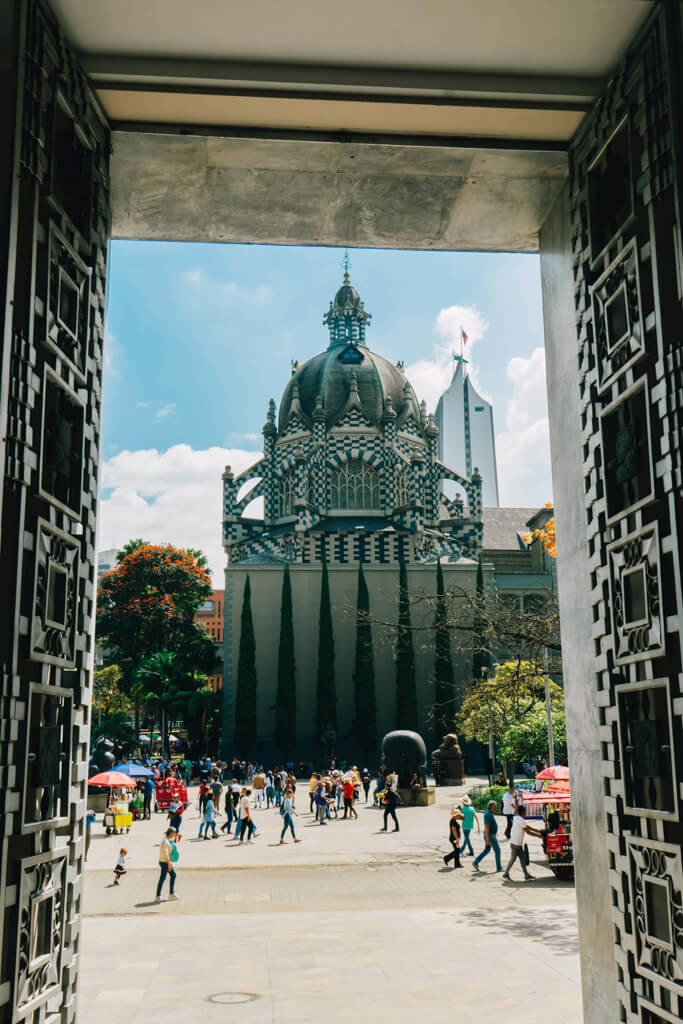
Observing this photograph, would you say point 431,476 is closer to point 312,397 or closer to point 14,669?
point 312,397

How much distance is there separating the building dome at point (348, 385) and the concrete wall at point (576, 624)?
173 feet

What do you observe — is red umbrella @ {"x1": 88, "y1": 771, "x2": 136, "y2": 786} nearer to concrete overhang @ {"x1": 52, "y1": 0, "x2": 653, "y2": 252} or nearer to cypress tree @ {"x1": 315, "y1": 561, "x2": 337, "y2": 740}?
concrete overhang @ {"x1": 52, "y1": 0, "x2": 653, "y2": 252}

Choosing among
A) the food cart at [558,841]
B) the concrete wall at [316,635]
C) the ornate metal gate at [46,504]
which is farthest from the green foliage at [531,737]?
the ornate metal gate at [46,504]

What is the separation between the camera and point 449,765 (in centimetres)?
3959

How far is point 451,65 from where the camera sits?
19.5 ft

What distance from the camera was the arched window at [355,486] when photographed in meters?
58.4

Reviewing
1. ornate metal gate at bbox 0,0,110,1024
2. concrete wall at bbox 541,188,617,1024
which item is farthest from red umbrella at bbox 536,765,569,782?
ornate metal gate at bbox 0,0,110,1024

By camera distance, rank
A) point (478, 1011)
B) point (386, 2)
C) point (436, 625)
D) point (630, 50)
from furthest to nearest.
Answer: point (436, 625)
point (478, 1011)
point (630, 50)
point (386, 2)

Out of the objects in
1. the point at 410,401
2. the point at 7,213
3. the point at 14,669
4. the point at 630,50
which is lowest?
the point at 14,669

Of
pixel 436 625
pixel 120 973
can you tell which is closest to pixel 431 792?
pixel 436 625

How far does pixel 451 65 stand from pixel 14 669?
14.8ft

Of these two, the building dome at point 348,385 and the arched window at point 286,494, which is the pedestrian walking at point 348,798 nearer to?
the arched window at point 286,494

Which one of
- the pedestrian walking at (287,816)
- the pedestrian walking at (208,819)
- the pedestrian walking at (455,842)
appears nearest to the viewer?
the pedestrian walking at (455,842)

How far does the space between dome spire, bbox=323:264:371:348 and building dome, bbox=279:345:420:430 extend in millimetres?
1867
